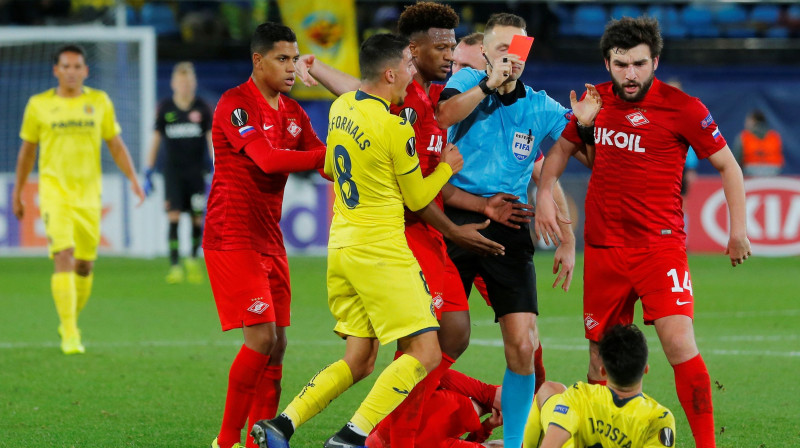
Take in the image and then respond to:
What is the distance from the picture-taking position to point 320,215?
1781 cm

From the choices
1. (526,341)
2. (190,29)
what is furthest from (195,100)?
(526,341)

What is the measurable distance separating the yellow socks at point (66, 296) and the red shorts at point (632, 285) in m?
4.69

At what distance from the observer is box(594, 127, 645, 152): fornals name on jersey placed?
18.9ft

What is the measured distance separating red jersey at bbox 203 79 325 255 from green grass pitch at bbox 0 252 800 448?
3.46 ft

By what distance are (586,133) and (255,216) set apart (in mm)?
1737

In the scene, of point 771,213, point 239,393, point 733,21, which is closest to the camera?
point 239,393

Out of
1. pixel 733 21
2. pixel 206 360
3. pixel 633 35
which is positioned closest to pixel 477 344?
pixel 206 360

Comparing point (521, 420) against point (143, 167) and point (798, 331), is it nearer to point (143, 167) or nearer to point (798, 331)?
point (798, 331)

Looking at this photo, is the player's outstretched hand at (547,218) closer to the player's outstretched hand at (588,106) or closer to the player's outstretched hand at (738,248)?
the player's outstretched hand at (588,106)

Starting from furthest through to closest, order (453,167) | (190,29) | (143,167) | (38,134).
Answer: (190,29), (143,167), (38,134), (453,167)

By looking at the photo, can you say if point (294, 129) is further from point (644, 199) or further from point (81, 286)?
point (81, 286)

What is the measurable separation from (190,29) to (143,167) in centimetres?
429

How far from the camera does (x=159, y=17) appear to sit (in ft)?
71.5

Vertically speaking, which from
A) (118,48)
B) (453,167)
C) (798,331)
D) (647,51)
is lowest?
(798,331)
